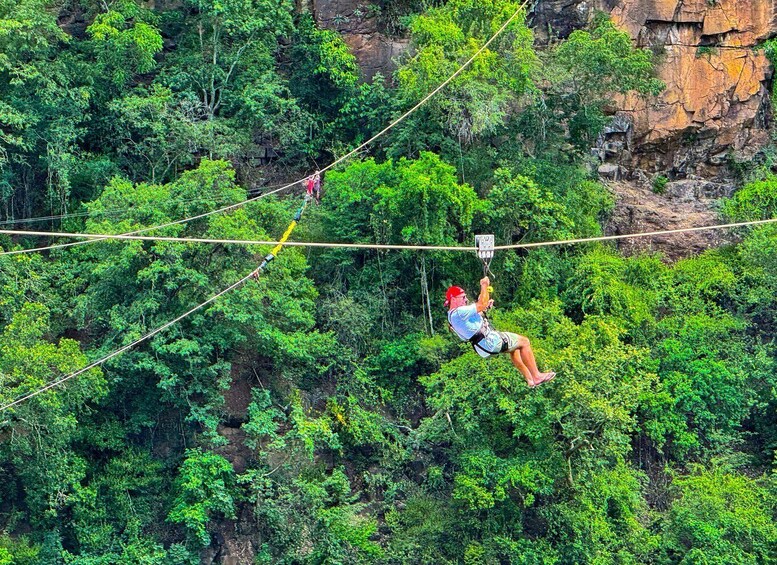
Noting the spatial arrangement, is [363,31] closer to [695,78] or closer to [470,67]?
[470,67]

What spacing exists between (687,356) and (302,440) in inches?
209

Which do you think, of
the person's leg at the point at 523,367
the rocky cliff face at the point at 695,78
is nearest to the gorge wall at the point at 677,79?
the rocky cliff face at the point at 695,78

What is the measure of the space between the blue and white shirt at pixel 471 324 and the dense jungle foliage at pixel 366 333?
5203 millimetres

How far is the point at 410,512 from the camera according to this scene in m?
20.4

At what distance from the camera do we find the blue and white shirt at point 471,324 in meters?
14.2

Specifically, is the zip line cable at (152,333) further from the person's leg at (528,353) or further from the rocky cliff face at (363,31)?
the rocky cliff face at (363,31)

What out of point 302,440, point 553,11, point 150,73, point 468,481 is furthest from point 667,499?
point 150,73

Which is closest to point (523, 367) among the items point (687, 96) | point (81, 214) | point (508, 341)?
point (508, 341)

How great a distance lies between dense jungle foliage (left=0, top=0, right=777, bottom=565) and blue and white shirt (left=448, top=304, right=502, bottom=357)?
17.1ft

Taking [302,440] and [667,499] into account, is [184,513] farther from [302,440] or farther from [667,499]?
[667,499]

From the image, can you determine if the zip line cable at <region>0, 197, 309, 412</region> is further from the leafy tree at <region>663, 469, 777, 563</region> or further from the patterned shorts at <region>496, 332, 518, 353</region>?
the leafy tree at <region>663, 469, 777, 563</region>

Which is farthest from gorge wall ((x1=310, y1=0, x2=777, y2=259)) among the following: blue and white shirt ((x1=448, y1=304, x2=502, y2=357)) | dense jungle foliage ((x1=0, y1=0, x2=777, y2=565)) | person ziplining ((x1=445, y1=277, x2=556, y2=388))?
blue and white shirt ((x1=448, y1=304, x2=502, y2=357))

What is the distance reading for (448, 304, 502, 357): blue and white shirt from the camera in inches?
559

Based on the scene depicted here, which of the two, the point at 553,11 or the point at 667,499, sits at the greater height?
the point at 553,11
